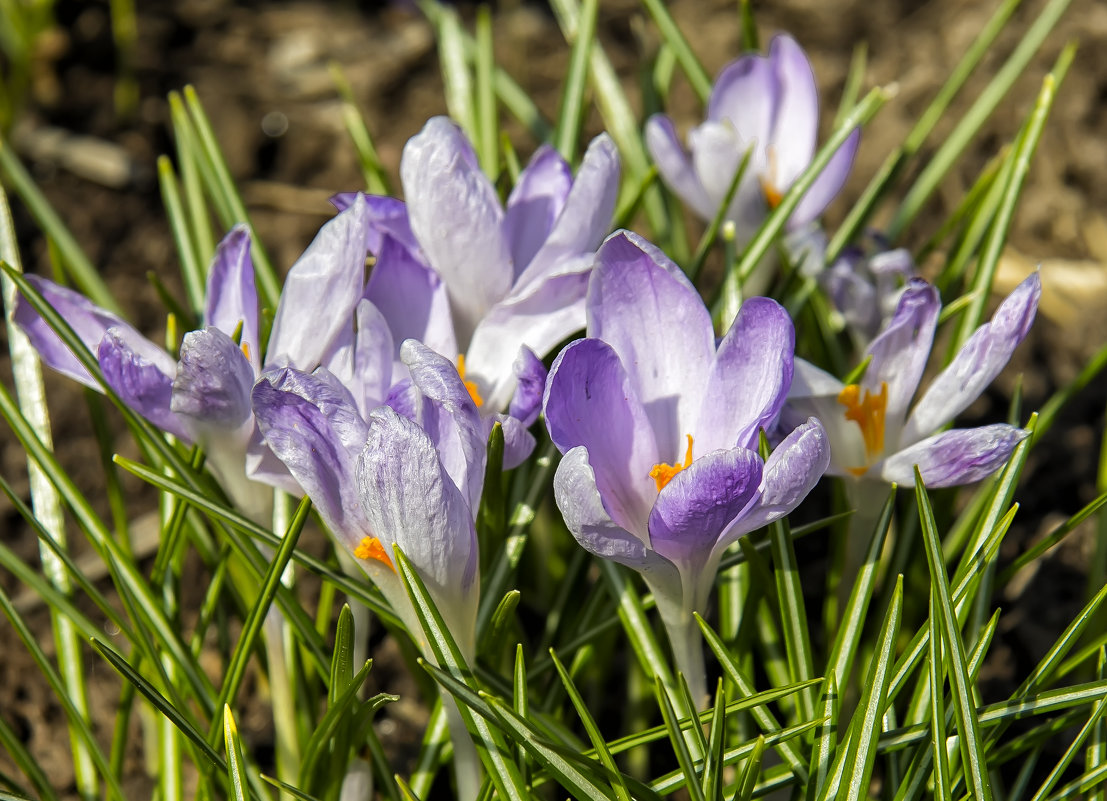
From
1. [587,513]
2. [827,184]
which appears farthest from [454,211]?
[827,184]

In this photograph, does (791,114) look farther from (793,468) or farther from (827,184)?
(793,468)

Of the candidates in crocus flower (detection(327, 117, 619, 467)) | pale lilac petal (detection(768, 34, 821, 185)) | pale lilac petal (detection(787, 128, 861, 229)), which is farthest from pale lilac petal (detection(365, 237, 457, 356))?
pale lilac petal (detection(768, 34, 821, 185))

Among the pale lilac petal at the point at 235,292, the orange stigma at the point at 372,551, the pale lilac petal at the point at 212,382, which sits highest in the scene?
the pale lilac petal at the point at 235,292

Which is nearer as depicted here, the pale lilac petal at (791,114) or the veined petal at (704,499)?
the veined petal at (704,499)

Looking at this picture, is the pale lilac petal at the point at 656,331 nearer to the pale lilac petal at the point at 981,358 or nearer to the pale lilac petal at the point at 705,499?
the pale lilac petal at the point at 705,499

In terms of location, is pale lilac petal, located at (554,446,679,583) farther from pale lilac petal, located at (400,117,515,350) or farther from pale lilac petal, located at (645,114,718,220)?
pale lilac petal, located at (645,114,718,220)

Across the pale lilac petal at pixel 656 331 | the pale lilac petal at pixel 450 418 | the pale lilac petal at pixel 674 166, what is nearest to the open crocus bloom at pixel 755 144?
the pale lilac petal at pixel 674 166

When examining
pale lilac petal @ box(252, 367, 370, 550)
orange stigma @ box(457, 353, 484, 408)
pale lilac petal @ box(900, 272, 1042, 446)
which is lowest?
pale lilac petal @ box(900, 272, 1042, 446)
